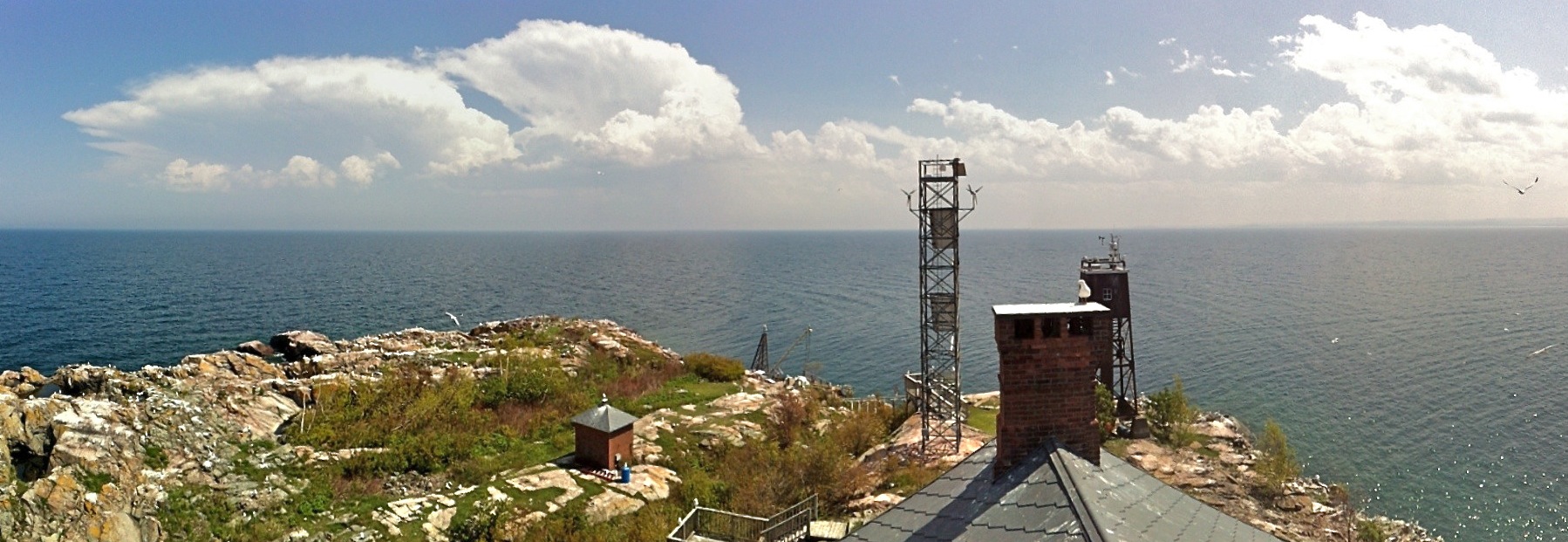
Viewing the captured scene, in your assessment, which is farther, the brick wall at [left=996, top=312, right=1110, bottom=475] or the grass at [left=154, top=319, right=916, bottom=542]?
the grass at [left=154, top=319, right=916, bottom=542]

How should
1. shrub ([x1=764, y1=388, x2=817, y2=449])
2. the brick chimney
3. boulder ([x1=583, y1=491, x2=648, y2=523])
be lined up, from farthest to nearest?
shrub ([x1=764, y1=388, x2=817, y2=449]) → boulder ([x1=583, y1=491, x2=648, y2=523]) → the brick chimney

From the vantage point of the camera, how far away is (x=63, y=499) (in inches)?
606

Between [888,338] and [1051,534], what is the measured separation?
58.2m

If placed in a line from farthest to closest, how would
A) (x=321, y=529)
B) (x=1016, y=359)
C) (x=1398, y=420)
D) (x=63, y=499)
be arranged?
(x=1398, y=420), (x=321, y=529), (x=63, y=499), (x=1016, y=359)

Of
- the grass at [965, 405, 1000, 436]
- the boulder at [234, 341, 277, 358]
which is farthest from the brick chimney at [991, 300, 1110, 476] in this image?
the boulder at [234, 341, 277, 358]

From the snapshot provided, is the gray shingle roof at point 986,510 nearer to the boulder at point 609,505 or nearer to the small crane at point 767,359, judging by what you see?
the boulder at point 609,505

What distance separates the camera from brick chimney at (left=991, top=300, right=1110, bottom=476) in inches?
355

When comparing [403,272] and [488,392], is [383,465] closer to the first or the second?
[488,392]

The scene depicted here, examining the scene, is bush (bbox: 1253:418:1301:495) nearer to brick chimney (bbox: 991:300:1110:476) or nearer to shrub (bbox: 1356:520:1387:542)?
shrub (bbox: 1356:520:1387:542)

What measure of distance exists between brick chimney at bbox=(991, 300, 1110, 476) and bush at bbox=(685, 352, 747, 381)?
2818 cm

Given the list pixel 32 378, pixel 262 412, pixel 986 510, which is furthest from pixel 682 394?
pixel 986 510

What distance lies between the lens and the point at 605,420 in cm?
2250

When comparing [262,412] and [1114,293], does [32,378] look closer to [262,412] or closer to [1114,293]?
[262,412]

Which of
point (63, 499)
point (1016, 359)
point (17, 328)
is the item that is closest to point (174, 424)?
point (63, 499)
